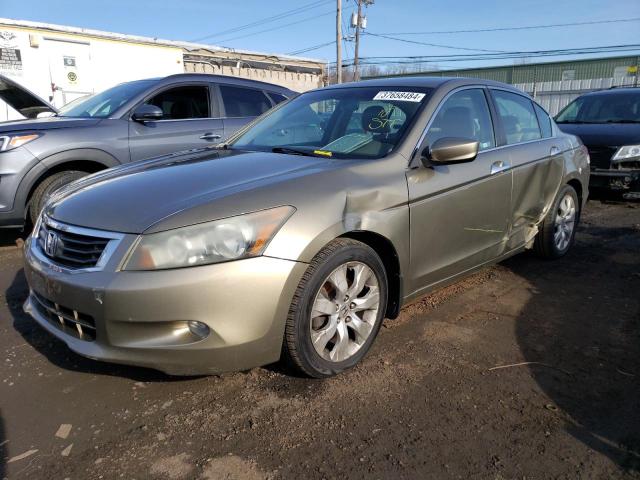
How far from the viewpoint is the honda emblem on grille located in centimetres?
254

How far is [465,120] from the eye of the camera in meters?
3.58

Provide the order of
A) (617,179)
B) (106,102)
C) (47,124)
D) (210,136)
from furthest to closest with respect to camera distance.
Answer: (617,179) → (106,102) → (210,136) → (47,124)

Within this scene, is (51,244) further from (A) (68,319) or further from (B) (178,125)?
(B) (178,125)

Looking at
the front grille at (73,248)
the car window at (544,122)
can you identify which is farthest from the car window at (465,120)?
the front grille at (73,248)

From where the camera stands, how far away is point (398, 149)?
304 cm

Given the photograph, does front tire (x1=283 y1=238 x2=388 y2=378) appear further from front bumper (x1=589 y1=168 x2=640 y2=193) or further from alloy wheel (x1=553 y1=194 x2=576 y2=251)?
front bumper (x1=589 y1=168 x2=640 y2=193)

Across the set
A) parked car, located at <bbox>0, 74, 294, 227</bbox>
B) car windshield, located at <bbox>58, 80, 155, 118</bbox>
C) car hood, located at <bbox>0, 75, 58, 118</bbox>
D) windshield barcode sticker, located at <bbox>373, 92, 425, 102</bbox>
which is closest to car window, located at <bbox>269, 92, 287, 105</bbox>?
parked car, located at <bbox>0, 74, 294, 227</bbox>

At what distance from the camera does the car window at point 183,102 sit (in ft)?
19.3

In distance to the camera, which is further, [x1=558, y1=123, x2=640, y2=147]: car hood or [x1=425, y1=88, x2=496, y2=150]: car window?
[x1=558, y1=123, x2=640, y2=147]: car hood

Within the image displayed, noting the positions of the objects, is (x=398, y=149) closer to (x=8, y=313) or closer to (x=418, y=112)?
(x=418, y=112)

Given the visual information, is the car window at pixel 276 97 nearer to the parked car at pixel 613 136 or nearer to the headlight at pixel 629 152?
the parked car at pixel 613 136

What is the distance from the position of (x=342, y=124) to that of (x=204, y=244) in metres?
1.59

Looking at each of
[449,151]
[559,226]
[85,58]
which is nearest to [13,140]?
[449,151]

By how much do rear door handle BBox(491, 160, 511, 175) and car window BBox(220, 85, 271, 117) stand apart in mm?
3799
